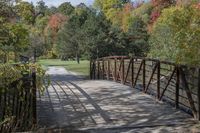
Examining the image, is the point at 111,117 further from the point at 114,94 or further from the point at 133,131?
the point at 114,94

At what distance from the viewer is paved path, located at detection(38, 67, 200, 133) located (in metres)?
8.95

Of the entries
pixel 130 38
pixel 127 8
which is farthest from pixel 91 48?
pixel 127 8

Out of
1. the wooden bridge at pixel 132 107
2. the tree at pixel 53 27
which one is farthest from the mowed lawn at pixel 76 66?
the wooden bridge at pixel 132 107

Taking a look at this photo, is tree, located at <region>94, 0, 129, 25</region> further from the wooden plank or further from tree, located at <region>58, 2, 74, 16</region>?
the wooden plank

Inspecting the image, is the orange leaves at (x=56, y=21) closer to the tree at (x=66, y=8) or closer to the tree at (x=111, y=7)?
the tree at (x=66, y=8)

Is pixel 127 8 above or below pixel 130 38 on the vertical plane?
above

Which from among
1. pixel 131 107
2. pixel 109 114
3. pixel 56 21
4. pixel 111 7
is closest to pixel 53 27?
pixel 56 21

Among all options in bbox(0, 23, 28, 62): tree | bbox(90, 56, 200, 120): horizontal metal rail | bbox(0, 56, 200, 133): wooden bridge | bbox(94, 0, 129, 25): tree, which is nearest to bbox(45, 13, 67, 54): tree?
bbox(94, 0, 129, 25): tree

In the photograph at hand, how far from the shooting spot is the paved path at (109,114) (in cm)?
895

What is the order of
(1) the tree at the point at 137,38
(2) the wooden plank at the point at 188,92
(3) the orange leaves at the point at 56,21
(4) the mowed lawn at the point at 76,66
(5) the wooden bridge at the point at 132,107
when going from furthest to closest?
(3) the orange leaves at the point at 56,21
(1) the tree at the point at 137,38
(4) the mowed lawn at the point at 76,66
(2) the wooden plank at the point at 188,92
(5) the wooden bridge at the point at 132,107

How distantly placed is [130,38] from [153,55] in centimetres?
2935

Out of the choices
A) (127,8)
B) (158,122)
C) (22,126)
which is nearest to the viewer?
(22,126)

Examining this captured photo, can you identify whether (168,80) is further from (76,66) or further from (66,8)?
(66,8)

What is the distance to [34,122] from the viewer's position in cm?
884
